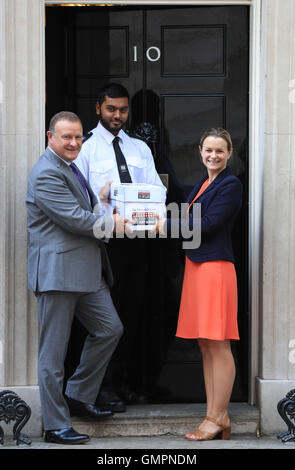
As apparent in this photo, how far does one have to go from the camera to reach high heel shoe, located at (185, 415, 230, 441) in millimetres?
5594

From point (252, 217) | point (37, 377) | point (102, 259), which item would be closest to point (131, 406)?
point (37, 377)

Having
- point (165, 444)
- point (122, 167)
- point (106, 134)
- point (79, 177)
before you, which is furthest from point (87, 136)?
point (165, 444)

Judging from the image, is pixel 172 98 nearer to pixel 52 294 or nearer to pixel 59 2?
pixel 59 2

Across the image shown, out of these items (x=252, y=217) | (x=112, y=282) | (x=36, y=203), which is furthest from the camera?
(x=252, y=217)

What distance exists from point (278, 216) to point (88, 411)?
6.45ft

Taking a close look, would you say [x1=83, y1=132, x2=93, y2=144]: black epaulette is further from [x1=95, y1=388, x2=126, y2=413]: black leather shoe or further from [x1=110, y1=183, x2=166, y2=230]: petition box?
[x1=95, y1=388, x2=126, y2=413]: black leather shoe

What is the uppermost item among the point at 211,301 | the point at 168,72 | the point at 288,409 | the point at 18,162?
the point at 168,72

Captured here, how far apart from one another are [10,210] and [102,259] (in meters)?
0.77

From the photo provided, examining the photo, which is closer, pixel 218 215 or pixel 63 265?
pixel 63 265

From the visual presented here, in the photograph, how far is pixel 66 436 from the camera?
5.41m

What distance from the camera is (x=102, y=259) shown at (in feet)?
18.3

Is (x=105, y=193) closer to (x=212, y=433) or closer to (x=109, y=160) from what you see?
(x=109, y=160)

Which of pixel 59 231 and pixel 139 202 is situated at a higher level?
pixel 139 202

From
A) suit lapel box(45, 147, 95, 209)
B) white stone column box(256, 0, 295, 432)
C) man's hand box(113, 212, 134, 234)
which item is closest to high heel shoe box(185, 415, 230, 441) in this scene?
white stone column box(256, 0, 295, 432)
